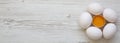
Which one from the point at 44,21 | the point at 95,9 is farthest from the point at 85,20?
the point at 44,21

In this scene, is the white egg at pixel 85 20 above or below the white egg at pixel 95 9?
below

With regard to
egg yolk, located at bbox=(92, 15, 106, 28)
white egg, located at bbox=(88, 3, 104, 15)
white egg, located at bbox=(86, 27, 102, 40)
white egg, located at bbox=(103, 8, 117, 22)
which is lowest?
white egg, located at bbox=(86, 27, 102, 40)

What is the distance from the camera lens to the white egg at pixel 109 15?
0.98 metres

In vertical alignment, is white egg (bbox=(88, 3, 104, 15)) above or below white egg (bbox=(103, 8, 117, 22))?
above

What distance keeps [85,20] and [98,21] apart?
72 millimetres

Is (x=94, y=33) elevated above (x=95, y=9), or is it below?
below

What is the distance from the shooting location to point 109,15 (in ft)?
3.19

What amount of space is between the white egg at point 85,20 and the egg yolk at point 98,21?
3 cm

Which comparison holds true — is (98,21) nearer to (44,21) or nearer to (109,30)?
(109,30)

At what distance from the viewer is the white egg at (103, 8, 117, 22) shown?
0.98 meters

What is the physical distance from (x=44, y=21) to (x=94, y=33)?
253mm

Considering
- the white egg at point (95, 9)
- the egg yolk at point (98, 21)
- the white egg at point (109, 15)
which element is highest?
the white egg at point (95, 9)

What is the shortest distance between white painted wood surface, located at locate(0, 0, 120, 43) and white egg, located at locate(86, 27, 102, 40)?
0.17 ft

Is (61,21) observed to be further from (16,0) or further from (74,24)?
(16,0)
